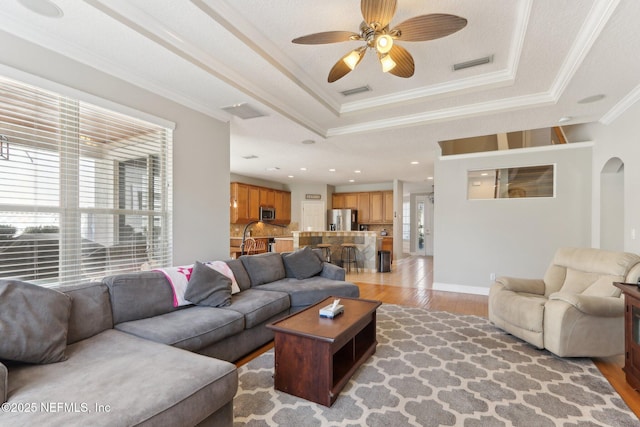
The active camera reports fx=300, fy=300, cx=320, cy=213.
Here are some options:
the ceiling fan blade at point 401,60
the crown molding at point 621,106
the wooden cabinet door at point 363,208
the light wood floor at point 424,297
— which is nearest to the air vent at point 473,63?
the ceiling fan blade at point 401,60

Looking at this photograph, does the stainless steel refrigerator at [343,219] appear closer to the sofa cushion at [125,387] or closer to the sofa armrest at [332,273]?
the sofa armrest at [332,273]

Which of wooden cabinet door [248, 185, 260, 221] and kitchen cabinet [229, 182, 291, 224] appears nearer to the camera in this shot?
kitchen cabinet [229, 182, 291, 224]

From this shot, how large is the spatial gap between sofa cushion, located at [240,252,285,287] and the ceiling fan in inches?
96.3

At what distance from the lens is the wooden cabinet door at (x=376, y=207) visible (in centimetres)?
971

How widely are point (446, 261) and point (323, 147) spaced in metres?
2.98

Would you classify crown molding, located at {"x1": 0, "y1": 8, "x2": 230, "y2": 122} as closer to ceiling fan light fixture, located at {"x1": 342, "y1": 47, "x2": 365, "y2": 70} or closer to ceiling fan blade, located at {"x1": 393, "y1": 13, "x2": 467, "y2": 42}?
ceiling fan light fixture, located at {"x1": 342, "y1": 47, "x2": 365, "y2": 70}

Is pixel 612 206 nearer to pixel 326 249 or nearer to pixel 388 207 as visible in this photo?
pixel 326 249

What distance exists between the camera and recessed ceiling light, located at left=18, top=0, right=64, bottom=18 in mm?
1884

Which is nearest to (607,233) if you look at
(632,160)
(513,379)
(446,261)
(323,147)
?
(632,160)

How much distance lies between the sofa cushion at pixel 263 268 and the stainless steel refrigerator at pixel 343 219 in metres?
5.88

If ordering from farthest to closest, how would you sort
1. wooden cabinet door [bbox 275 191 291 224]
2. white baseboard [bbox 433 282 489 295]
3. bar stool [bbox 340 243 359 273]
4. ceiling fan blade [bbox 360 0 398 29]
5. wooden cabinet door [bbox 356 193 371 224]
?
wooden cabinet door [bbox 356 193 371 224] < wooden cabinet door [bbox 275 191 291 224] < bar stool [bbox 340 243 359 273] < white baseboard [bbox 433 282 489 295] < ceiling fan blade [bbox 360 0 398 29]

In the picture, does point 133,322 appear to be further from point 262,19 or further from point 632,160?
point 632,160

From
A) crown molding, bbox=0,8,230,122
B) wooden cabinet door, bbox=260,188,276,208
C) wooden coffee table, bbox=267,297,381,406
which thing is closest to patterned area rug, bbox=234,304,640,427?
wooden coffee table, bbox=267,297,381,406

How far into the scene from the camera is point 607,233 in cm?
408
